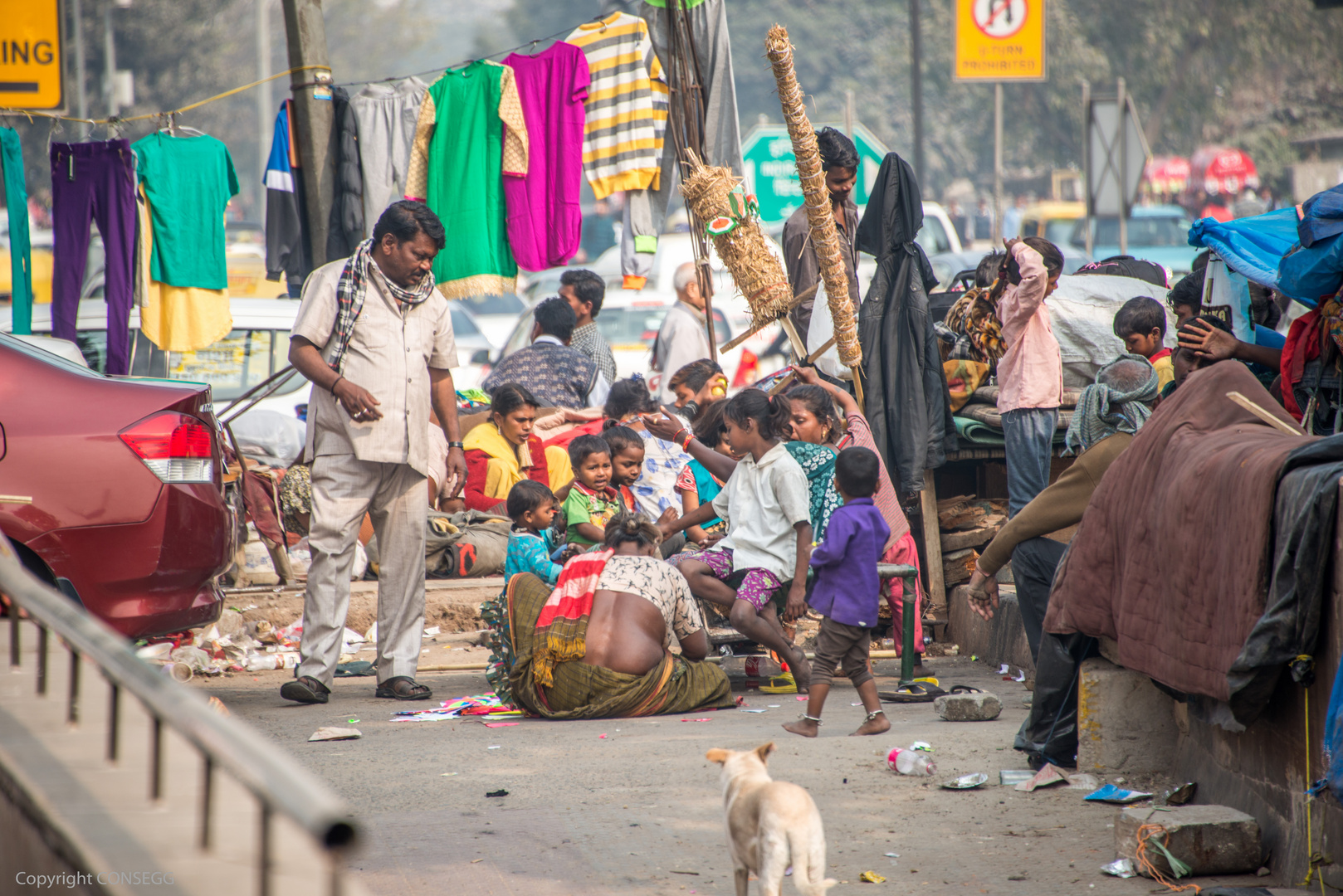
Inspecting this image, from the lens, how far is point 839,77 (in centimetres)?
5466

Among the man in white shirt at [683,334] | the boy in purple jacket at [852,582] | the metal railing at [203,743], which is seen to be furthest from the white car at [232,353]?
the metal railing at [203,743]

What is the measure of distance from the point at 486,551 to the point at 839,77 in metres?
50.0

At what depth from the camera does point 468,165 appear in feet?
26.8

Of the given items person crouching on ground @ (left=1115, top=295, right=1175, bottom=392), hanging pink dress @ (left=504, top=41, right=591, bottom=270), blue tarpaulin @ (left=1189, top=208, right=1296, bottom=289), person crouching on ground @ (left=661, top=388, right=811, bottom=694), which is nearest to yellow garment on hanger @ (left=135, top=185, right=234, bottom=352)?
hanging pink dress @ (left=504, top=41, right=591, bottom=270)

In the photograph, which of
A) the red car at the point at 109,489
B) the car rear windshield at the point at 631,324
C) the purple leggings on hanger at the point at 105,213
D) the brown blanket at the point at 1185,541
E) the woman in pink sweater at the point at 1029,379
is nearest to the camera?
the brown blanket at the point at 1185,541

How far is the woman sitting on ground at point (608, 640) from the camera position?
18.6 feet

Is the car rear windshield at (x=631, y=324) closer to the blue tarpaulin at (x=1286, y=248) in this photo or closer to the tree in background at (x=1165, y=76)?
the blue tarpaulin at (x=1286, y=248)

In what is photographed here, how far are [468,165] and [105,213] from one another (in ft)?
7.30

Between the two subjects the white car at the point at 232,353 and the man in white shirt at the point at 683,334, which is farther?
the man in white shirt at the point at 683,334

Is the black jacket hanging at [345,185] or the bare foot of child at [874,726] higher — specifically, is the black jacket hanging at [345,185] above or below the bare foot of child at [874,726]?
above

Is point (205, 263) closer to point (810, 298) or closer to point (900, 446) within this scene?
point (810, 298)

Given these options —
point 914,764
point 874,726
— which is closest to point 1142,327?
point 874,726

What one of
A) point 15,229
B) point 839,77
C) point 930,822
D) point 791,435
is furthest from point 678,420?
point 839,77

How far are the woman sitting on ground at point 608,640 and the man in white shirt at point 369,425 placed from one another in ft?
2.29
